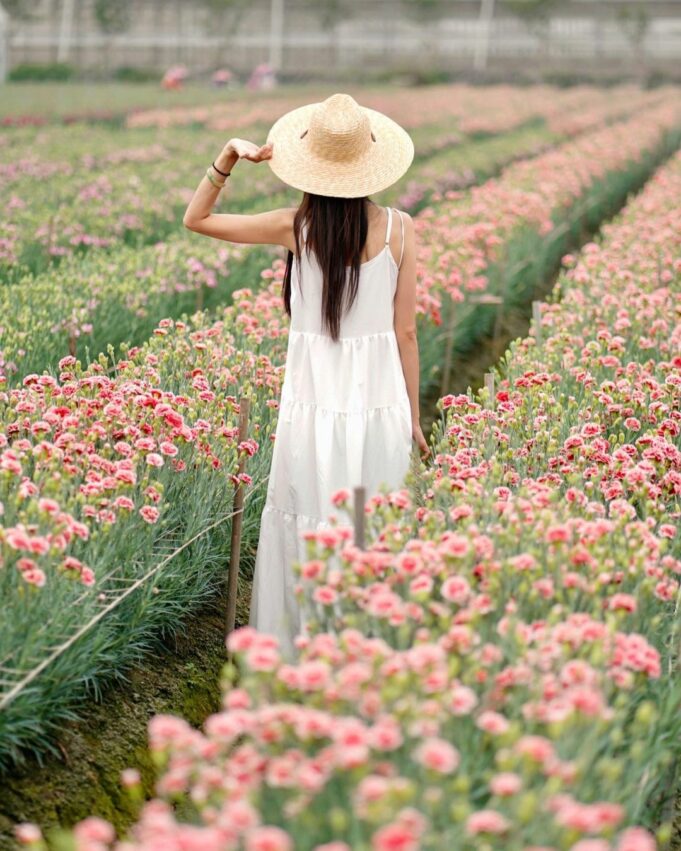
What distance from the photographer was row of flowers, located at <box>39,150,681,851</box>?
Answer: 183cm

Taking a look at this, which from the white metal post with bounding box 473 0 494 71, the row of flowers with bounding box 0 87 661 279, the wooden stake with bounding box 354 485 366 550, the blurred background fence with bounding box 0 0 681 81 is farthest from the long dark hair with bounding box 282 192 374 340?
the white metal post with bounding box 473 0 494 71

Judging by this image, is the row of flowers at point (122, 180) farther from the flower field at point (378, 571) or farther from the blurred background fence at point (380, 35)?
the blurred background fence at point (380, 35)

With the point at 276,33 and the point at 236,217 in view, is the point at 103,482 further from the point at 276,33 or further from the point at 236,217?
the point at 276,33

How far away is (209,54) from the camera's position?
185ft

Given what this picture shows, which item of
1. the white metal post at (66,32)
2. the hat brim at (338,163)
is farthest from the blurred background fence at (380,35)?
the hat brim at (338,163)

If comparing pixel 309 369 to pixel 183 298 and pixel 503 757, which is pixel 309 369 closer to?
pixel 503 757

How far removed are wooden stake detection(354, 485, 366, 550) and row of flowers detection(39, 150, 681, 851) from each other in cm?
3

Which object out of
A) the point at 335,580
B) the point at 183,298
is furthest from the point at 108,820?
the point at 183,298

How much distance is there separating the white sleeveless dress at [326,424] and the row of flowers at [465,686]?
14 centimetres

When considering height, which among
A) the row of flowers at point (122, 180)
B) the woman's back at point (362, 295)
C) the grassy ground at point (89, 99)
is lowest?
the grassy ground at point (89, 99)

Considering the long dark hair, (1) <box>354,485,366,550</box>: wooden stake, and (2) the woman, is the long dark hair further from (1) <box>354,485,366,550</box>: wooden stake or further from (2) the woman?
(1) <box>354,485,366,550</box>: wooden stake

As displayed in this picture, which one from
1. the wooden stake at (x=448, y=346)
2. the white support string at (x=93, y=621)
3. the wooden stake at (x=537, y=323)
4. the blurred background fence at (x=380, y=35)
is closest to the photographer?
the white support string at (x=93, y=621)

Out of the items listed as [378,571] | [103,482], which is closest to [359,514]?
[378,571]

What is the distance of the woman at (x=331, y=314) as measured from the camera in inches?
129
